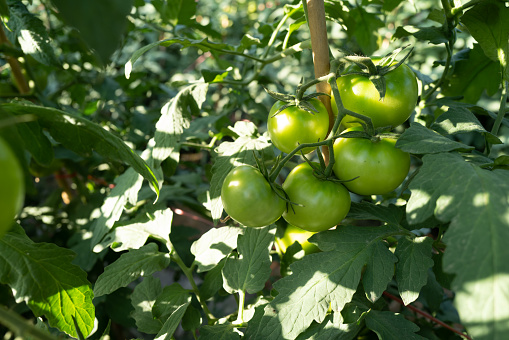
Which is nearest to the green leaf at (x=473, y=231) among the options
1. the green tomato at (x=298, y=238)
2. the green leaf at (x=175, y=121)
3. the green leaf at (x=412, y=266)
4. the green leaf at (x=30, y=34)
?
the green leaf at (x=412, y=266)

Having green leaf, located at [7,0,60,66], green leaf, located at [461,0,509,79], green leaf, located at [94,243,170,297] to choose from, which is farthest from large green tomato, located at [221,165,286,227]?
green leaf, located at [7,0,60,66]

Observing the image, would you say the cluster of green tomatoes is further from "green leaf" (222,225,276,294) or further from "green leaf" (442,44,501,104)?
"green leaf" (442,44,501,104)

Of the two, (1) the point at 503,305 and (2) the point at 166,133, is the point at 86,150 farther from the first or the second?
(1) the point at 503,305

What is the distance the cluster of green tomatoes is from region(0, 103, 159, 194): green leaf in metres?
0.13

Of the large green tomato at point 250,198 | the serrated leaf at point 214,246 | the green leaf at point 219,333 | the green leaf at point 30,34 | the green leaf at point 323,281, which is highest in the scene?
the green leaf at point 30,34

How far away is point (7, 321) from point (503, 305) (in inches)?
14.9

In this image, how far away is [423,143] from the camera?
0.48 meters

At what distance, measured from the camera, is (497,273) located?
0.34 meters

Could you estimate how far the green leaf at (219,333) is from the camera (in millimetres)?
576

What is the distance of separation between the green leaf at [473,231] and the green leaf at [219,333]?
0.31 meters

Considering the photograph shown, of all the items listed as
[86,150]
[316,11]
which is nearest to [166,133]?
[86,150]

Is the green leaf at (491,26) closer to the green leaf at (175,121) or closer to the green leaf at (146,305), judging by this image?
the green leaf at (175,121)

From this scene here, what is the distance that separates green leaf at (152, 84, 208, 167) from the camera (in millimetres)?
676

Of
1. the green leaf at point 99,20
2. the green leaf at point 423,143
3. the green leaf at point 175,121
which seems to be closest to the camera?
the green leaf at point 99,20
